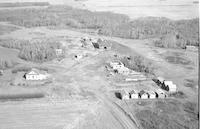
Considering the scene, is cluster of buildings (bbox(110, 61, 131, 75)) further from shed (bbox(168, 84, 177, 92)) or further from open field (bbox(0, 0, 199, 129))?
shed (bbox(168, 84, 177, 92))

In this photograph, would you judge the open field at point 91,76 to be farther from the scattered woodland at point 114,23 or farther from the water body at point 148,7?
the water body at point 148,7

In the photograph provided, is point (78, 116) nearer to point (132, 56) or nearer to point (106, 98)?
point (106, 98)

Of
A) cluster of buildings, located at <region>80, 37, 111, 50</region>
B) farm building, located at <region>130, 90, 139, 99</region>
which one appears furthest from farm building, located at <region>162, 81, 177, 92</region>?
cluster of buildings, located at <region>80, 37, 111, 50</region>

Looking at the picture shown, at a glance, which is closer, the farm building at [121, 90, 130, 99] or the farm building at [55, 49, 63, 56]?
the farm building at [121, 90, 130, 99]

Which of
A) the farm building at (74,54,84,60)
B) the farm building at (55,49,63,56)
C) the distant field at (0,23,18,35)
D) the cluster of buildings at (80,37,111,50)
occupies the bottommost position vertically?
the farm building at (74,54,84,60)

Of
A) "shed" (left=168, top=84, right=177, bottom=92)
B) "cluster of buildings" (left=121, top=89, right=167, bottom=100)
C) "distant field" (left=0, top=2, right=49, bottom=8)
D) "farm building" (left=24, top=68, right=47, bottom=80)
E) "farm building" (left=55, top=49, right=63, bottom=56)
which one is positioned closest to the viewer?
"cluster of buildings" (left=121, top=89, right=167, bottom=100)

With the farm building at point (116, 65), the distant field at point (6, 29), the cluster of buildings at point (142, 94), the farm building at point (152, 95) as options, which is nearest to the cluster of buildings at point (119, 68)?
the farm building at point (116, 65)
